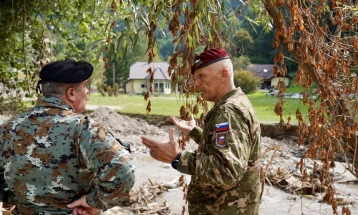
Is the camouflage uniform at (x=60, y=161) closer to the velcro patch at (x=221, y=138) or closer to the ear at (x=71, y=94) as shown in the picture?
the ear at (x=71, y=94)

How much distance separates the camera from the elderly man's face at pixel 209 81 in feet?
8.47

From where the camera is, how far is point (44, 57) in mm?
9086

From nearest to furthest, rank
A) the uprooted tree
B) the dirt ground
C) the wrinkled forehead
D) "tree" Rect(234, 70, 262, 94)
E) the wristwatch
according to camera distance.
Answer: the wristwatch
the wrinkled forehead
the uprooted tree
the dirt ground
"tree" Rect(234, 70, 262, 94)

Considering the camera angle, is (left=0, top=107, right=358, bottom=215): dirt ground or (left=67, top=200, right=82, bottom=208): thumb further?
(left=0, top=107, right=358, bottom=215): dirt ground

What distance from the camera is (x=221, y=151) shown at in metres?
2.25

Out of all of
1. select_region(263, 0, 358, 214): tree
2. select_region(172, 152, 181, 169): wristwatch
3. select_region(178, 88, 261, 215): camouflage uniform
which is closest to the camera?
select_region(178, 88, 261, 215): camouflage uniform

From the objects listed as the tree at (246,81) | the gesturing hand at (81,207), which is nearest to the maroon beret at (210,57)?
the gesturing hand at (81,207)

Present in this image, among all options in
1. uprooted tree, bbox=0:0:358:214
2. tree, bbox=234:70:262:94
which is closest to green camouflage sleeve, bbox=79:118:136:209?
uprooted tree, bbox=0:0:358:214

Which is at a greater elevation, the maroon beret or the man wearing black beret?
the maroon beret

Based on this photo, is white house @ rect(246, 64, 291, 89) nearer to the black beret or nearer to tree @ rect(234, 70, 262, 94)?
tree @ rect(234, 70, 262, 94)

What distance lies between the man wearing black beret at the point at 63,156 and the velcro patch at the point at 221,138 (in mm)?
471

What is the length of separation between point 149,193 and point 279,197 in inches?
92.4

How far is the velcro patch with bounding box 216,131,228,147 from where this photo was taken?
228 cm

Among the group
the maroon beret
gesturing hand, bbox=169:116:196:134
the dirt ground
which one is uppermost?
the maroon beret
